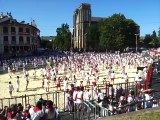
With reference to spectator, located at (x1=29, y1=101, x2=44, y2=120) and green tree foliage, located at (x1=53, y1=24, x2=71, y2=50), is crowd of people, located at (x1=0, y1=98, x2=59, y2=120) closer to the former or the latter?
spectator, located at (x1=29, y1=101, x2=44, y2=120)

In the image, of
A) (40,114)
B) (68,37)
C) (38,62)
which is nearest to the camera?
(40,114)

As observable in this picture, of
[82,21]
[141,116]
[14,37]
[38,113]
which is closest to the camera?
[38,113]

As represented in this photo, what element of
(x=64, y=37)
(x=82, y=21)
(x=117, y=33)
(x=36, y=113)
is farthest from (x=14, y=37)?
(x=36, y=113)

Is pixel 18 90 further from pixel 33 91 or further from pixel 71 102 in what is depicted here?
pixel 71 102

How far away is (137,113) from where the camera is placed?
1162 centimetres

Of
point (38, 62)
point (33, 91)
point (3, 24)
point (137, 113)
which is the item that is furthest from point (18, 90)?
point (3, 24)

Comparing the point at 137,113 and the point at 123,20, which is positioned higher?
the point at 123,20

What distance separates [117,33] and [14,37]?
30474 millimetres

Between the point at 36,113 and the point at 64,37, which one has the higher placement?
the point at 64,37

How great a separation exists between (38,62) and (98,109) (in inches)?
1690

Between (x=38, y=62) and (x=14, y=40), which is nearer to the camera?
(x=38, y=62)

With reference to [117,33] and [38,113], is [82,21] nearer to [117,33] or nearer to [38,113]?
[117,33]

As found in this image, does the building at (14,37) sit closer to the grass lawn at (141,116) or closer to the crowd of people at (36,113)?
the crowd of people at (36,113)

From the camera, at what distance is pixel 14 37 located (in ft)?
282
